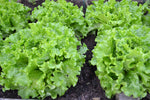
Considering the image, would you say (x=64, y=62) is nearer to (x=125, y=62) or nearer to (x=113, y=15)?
(x=125, y=62)

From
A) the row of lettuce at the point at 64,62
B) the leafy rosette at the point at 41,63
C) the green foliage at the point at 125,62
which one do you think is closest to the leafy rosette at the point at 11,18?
the row of lettuce at the point at 64,62

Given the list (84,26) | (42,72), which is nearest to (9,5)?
(84,26)

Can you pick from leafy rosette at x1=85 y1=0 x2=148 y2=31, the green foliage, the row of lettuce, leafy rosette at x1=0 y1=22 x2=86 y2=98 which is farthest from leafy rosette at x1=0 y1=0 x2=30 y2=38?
the green foliage

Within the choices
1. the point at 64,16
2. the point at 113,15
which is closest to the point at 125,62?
the point at 113,15

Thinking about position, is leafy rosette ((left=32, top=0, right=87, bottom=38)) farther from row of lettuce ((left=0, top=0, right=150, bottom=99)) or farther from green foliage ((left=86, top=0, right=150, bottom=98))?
green foliage ((left=86, top=0, right=150, bottom=98))

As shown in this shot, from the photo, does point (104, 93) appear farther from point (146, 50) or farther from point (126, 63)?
point (146, 50)
